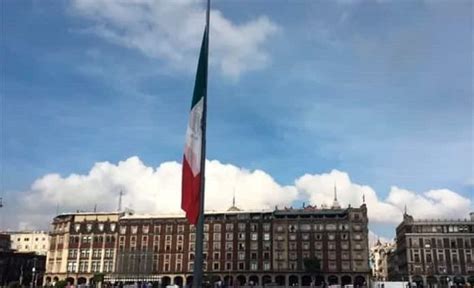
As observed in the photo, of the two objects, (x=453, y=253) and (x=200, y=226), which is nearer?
(x=200, y=226)

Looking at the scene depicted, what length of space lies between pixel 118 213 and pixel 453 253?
7050 centimetres

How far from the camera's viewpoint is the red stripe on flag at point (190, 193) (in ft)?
51.7

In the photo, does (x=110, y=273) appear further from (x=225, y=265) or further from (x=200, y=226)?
(x=200, y=226)

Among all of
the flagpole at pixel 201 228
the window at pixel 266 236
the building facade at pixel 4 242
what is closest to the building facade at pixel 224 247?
the window at pixel 266 236

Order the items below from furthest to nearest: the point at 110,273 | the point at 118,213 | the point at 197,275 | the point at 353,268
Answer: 1. the point at 118,213
2. the point at 110,273
3. the point at 353,268
4. the point at 197,275

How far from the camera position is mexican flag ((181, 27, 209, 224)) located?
15.9m

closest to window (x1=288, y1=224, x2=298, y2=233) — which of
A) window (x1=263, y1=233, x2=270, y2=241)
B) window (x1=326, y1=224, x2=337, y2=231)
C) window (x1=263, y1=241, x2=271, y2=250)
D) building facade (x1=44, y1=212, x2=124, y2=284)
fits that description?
window (x1=263, y1=233, x2=270, y2=241)

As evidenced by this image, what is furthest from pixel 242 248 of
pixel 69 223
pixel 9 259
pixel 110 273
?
pixel 9 259

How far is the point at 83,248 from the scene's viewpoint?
117750 millimetres

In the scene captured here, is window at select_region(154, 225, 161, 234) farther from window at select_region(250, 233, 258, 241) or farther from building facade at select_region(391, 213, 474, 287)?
building facade at select_region(391, 213, 474, 287)

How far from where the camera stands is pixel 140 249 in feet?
375

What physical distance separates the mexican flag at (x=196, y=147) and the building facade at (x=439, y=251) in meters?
98.2

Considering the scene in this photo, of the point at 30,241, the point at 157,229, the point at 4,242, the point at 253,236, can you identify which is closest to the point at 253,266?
the point at 253,236

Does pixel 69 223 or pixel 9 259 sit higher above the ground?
pixel 69 223
